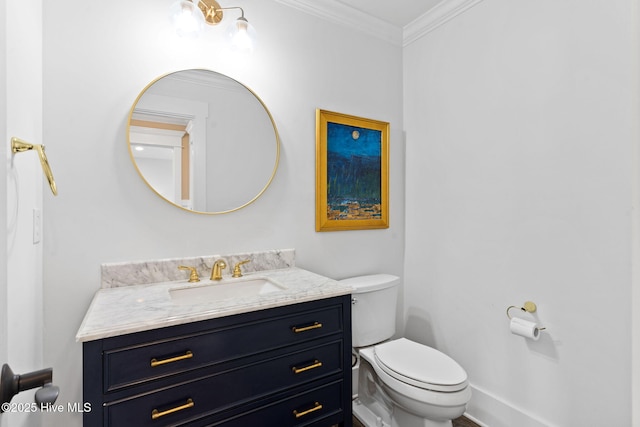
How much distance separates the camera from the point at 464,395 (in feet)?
4.54

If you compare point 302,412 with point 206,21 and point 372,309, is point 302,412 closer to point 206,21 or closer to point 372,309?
point 372,309

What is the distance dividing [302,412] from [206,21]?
1.87 metres

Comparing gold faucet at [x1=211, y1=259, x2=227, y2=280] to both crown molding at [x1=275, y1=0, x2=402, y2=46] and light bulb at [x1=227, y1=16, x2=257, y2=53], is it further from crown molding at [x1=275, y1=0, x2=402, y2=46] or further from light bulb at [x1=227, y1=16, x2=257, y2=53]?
crown molding at [x1=275, y1=0, x2=402, y2=46]

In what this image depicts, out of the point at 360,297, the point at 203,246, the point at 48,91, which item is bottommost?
the point at 360,297

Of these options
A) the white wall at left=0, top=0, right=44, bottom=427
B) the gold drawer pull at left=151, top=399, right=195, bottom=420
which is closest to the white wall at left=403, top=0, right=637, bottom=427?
the gold drawer pull at left=151, top=399, right=195, bottom=420

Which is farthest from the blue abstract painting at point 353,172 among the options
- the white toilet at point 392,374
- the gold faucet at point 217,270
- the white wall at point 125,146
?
the gold faucet at point 217,270

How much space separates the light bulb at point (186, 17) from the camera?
1395mm

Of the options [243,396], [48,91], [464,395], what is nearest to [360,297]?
[464,395]

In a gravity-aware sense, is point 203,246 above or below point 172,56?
below

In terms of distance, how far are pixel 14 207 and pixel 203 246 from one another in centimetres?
78

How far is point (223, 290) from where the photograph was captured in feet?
4.95

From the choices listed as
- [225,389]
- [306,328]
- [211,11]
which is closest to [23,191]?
[225,389]

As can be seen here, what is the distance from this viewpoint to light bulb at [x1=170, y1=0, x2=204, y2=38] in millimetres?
1395

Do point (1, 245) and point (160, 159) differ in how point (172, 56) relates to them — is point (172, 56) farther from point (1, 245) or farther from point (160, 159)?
point (1, 245)
